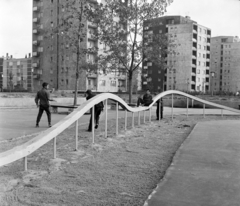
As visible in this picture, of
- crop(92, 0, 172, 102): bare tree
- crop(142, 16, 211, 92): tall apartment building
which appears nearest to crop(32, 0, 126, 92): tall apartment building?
crop(142, 16, 211, 92): tall apartment building

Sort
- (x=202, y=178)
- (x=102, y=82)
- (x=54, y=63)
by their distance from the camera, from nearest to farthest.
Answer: (x=202, y=178), (x=102, y=82), (x=54, y=63)

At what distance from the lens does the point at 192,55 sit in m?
68.1

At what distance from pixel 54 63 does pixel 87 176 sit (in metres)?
50.8

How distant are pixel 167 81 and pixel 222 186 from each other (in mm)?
70629

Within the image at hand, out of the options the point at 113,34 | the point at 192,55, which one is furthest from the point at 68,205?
the point at 192,55

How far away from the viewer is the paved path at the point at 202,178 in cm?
332

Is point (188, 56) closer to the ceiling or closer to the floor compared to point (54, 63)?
closer to the ceiling

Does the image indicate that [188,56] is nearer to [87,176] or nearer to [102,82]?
[102,82]

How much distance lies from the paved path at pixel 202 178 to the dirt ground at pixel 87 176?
187 mm

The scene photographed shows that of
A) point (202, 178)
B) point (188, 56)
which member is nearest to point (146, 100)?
point (202, 178)

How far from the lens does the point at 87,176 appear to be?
422 cm

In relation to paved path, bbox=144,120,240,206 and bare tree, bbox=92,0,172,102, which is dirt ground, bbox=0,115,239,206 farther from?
bare tree, bbox=92,0,172,102

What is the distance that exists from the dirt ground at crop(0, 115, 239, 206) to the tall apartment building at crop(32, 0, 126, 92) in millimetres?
40212

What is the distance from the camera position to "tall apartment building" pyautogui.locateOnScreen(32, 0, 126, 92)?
48.0m
